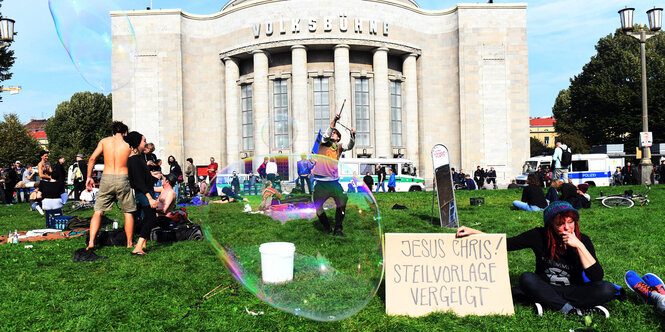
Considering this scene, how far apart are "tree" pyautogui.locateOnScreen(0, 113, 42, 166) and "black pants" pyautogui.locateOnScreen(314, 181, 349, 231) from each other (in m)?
57.7

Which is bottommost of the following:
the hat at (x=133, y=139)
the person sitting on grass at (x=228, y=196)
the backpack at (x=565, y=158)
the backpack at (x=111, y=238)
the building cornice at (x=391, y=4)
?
the backpack at (x=111, y=238)

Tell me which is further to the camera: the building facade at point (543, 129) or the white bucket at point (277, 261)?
the building facade at point (543, 129)

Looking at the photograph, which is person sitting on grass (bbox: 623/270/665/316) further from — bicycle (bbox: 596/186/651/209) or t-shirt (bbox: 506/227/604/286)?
bicycle (bbox: 596/186/651/209)

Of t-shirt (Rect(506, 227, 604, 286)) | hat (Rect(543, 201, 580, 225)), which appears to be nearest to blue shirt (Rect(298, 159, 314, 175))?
t-shirt (Rect(506, 227, 604, 286))

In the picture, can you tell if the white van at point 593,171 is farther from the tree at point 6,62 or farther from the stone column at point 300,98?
the tree at point 6,62

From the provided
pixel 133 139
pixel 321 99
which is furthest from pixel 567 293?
pixel 321 99

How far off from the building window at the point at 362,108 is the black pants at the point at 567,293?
32593mm

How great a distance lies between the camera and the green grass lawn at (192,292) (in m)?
4.00

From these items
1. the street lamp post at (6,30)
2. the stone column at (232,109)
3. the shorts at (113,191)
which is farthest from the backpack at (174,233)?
the stone column at (232,109)

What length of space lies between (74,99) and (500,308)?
69.7m

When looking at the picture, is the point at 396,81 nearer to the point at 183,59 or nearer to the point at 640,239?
the point at 183,59

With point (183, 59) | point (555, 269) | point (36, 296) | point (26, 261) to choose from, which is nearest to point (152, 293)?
point (36, 296)

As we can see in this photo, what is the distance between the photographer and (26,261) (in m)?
6.80

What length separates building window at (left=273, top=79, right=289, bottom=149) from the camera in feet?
121
